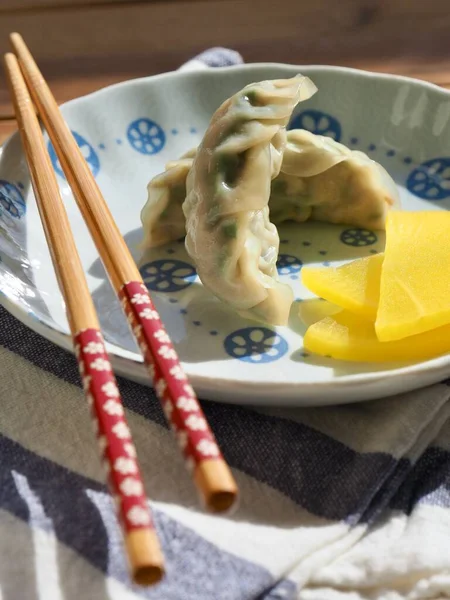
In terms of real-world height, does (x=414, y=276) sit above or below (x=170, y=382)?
below

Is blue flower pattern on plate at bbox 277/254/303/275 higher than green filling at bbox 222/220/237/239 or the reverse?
the reverse

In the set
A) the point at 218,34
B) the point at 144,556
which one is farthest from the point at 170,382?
the point at 218,34

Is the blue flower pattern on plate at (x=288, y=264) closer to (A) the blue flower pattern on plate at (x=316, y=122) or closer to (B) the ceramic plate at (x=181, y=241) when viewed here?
(B) the ceramic plate at (x=181, y=241)

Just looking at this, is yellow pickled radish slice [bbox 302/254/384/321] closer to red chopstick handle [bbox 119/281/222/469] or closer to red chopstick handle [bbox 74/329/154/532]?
red chopstick handle [bbox 119/281/222/469]

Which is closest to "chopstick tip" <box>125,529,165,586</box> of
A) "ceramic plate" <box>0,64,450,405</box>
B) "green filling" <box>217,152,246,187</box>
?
"ceramic plate" <box>0,64,450,405</box>

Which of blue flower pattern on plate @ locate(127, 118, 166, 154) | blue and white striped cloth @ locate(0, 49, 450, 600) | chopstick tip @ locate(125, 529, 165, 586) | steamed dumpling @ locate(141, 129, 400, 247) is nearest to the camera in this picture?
chopstick tip @ locate(125, 529, 165, 586)

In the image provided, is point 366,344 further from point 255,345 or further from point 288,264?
point 288,264
